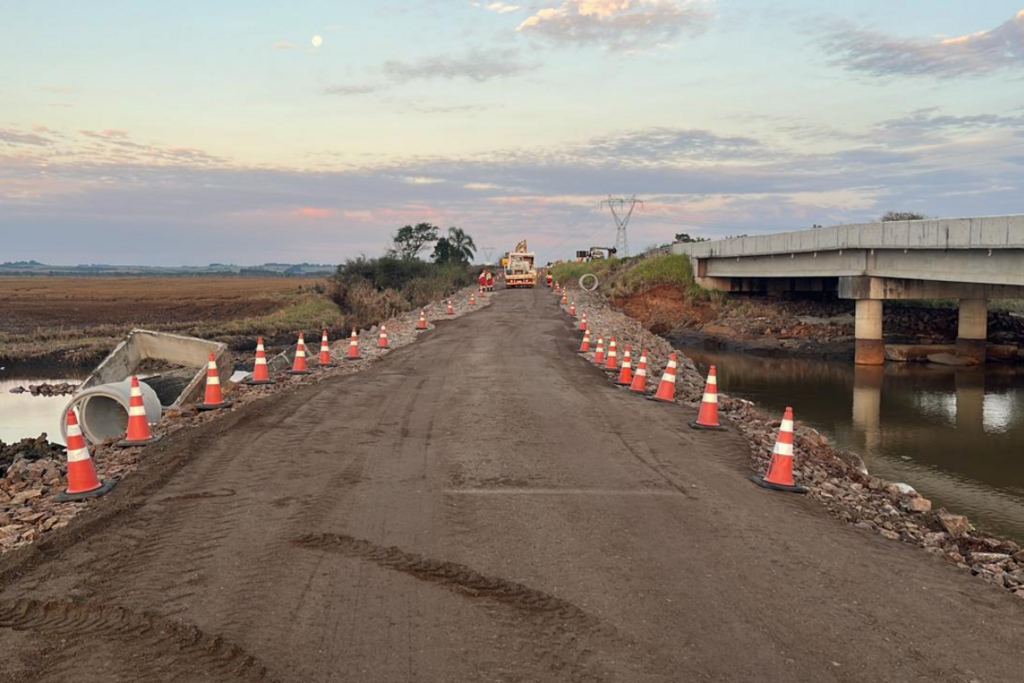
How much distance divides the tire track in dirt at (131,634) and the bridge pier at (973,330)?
33.3 metres

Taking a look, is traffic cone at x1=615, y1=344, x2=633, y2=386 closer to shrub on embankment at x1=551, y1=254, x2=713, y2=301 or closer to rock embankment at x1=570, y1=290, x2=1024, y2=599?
rock embankment at x1=570, y1=290, x2=1024, y2=599

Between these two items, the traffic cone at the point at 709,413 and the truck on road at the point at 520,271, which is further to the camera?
the truck on road at the point at 520,271

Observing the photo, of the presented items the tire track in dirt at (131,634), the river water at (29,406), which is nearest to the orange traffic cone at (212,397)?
the tire track in dirt at (131,634)

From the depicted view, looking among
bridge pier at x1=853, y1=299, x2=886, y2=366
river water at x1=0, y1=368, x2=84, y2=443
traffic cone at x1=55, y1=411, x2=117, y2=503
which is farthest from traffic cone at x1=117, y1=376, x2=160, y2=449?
bridge pier at x1=853, y1=299, x2=886, y2=366

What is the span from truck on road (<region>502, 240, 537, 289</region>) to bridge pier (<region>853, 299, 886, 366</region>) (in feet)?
98.4

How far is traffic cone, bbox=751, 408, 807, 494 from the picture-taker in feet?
27.8

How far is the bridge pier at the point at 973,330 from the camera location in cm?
3095

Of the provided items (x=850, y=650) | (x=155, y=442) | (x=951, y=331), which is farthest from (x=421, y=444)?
(x=951, y=331)

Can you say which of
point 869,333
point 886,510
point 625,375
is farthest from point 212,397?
point 869,333

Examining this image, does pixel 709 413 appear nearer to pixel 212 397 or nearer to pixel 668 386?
pixel 668 386

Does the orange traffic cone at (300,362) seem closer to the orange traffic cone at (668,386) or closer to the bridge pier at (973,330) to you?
the orange traffic cone at (668,386)

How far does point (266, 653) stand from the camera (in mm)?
4484

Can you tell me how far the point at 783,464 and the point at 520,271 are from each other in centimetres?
5039

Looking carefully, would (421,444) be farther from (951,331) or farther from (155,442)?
(951,331)
